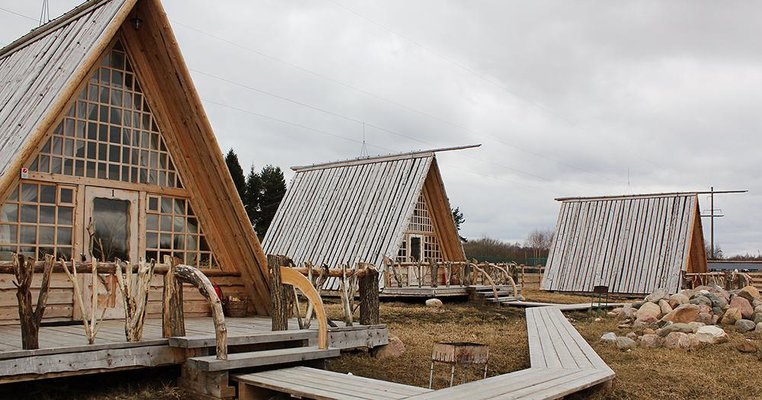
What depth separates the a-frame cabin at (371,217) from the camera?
2195 centimetres

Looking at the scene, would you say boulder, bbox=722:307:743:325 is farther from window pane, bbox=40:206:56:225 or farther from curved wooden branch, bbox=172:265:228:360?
window pane, bbox=40:206:56:225

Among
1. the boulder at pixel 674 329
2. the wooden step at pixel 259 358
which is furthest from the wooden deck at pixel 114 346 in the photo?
the boulder at pixel 674 329

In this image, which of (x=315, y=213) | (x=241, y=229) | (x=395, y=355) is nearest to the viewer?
(x=395, y=355)

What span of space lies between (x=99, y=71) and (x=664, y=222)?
21.2m

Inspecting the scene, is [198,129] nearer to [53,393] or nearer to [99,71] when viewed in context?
[99,71]

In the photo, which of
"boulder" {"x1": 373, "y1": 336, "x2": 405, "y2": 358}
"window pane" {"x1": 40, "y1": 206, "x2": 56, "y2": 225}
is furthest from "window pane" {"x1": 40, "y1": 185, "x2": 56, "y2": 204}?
"boulder" {"x1": 373, "y1": 336, "x2": 405, "y2": 358}

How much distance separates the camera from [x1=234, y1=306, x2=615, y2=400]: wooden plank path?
19.6 ft

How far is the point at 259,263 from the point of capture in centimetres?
1088

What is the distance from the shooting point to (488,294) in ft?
68.1

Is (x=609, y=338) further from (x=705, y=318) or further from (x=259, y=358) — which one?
(x=259, y=358)

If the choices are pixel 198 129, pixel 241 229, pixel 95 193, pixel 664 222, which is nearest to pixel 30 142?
pixel 95 193

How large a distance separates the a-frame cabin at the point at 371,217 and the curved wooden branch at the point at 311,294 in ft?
41.9

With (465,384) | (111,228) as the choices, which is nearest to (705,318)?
(465,384)

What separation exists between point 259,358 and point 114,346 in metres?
1.44
